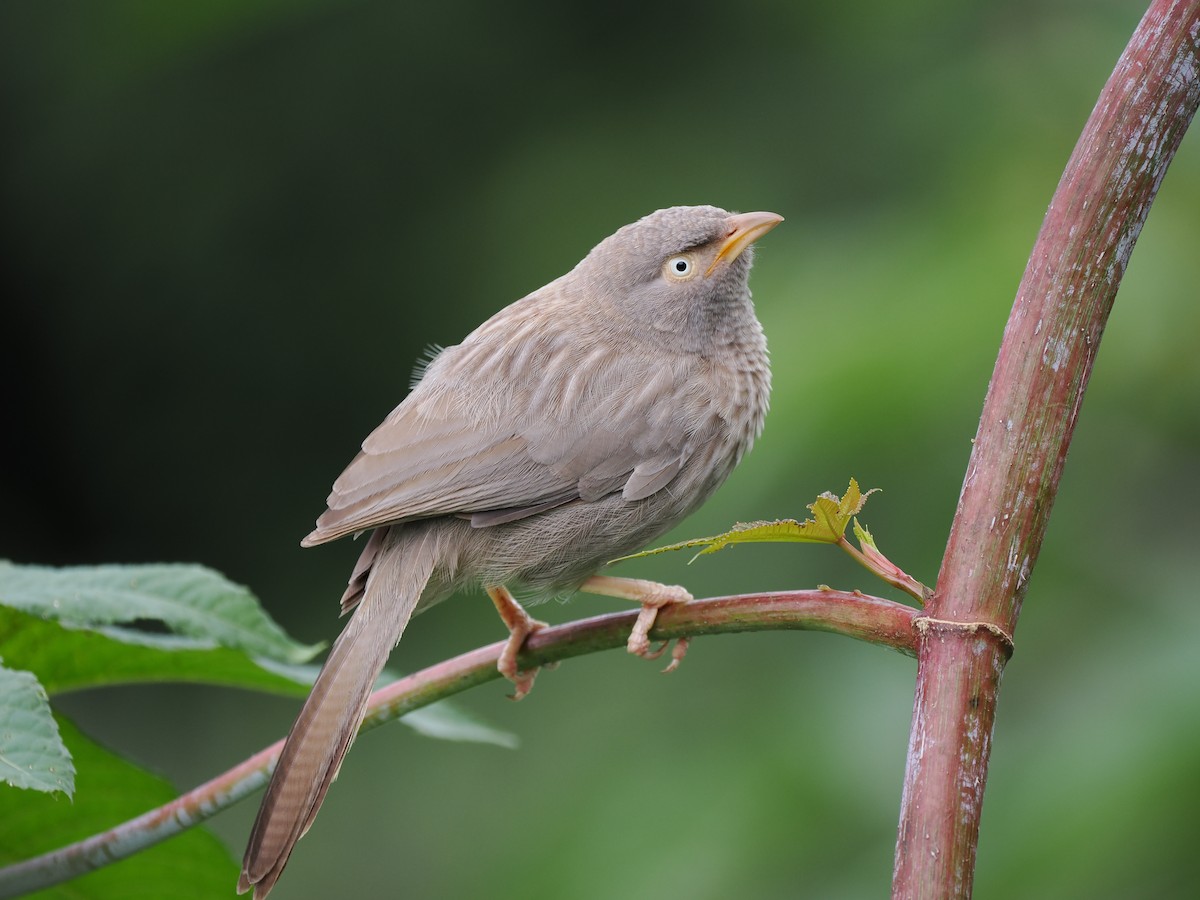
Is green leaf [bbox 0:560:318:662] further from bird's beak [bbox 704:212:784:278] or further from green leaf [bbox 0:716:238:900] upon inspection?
bird's beak [bbox 704:212:784:278]

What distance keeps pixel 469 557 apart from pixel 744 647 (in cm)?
197

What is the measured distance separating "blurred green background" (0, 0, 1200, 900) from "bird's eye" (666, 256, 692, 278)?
1.68 ft

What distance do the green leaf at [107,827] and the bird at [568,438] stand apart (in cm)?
50

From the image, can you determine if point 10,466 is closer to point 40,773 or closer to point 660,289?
point 660,289

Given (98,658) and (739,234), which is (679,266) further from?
(98,658)

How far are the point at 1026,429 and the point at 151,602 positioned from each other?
1428 mm

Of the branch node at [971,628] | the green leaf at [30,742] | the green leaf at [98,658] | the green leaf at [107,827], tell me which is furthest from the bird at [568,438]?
the branch node at [971,628]

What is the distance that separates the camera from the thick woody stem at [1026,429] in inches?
53.2

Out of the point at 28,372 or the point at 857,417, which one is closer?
the point at 857,417

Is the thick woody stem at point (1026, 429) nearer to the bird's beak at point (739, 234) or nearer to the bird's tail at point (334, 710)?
the bird's tail at point (334, 710)

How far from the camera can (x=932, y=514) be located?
366cm

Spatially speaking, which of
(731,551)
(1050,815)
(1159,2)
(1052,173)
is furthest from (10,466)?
(1159,2)

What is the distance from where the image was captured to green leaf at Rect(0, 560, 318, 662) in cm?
214

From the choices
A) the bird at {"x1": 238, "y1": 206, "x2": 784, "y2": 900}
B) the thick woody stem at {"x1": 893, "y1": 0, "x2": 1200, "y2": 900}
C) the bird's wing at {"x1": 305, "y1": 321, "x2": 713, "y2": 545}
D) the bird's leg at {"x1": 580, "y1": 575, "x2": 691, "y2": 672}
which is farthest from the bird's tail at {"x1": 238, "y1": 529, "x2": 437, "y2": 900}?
the thick woody stem at {"x1": 893, "y1": 0, "x2": 1200, "y2": 900}
